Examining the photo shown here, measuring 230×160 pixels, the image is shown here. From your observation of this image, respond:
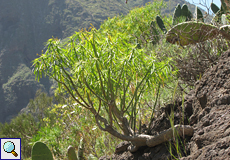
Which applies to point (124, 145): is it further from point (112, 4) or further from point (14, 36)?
point (14, 36)

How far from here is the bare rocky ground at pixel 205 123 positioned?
1.47 meters

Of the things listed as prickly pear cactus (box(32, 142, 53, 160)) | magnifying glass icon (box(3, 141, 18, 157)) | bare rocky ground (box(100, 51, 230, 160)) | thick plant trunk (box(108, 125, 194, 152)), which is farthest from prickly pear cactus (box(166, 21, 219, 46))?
magnifying glass icon (box(3, 141, 18, 157))

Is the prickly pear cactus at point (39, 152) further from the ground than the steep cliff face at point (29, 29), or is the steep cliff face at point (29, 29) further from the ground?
the steep cliff face at point (29, 29)

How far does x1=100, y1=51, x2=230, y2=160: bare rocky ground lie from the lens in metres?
1.47

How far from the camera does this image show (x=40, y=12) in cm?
10131

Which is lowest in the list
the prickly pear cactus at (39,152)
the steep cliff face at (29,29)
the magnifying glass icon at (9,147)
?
the prickly pear cactus at (39,152)

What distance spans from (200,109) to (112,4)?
88.6 metres

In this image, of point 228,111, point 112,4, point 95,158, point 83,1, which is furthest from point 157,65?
point 83,1

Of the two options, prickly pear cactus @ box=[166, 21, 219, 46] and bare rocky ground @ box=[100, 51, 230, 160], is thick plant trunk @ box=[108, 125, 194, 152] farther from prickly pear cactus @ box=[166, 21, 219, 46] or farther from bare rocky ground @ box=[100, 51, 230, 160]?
prickly pear cactus @ box=[166, 21, 219, 46]

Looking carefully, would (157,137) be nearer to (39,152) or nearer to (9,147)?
(39,152)

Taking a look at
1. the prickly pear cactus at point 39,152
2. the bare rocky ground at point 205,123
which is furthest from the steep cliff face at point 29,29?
the bare rocky ground at point 205,123

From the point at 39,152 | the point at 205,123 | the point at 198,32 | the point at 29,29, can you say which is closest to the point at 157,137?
the point at 205,123

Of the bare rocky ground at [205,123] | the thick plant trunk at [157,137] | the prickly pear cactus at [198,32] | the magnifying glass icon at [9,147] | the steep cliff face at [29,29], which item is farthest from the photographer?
the steep cliff face at [29,29]

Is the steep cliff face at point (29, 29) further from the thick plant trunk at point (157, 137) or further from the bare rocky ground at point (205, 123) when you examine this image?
the bare rocky ground at point (205, 123)
